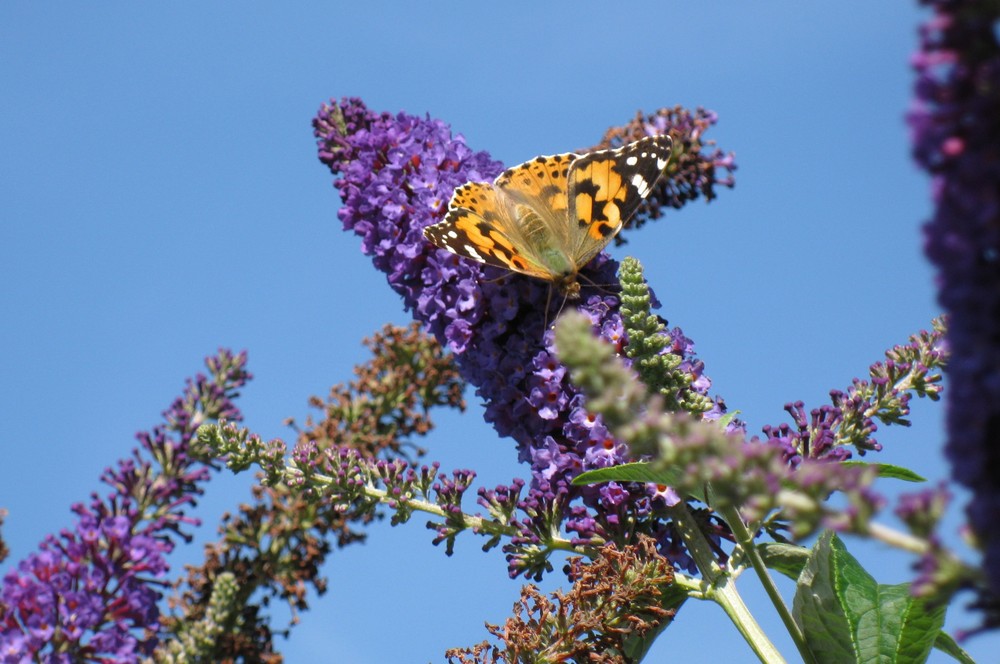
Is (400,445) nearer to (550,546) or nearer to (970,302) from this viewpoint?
(550,546)

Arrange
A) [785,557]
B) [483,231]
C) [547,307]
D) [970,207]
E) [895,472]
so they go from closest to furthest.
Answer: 1. [970,207]
2. [895,472]
3. [785,557]
4. [547,307]
5. [483,231]

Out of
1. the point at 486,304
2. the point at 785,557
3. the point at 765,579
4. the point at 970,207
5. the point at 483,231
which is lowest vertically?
the point at 970,207

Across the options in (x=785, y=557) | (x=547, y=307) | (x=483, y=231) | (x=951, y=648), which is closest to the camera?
(x=951, y=648)

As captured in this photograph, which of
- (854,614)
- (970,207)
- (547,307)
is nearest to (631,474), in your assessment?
(854,614)

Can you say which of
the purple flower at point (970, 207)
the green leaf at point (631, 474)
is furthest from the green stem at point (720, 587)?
the purple flower at point (970, 207)

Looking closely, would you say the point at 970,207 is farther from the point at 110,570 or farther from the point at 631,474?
the point at 110,570

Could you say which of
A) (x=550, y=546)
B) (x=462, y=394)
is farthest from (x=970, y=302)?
(x=462, y=394)
